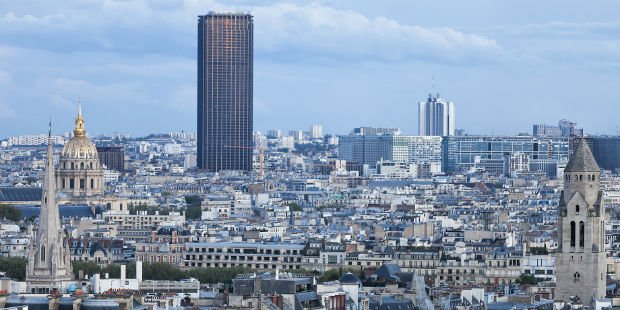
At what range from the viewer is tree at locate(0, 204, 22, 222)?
139m

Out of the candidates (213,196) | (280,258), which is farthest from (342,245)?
(213,196)

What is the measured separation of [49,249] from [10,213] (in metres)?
71.1

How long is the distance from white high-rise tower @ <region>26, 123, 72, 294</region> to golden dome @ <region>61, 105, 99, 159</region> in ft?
319

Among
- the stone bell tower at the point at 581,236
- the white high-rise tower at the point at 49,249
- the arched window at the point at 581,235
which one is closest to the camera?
the stone bell tower at the point at 581,236

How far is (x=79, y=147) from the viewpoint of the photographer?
561 ft

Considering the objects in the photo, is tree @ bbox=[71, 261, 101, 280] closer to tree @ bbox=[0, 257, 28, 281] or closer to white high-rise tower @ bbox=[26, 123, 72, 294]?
tree @ bbox=[0, 257, 28, 281]

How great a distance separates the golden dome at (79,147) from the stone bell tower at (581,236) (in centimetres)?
10386

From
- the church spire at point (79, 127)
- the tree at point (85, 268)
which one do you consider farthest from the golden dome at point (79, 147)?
the tree at point (85, 268)

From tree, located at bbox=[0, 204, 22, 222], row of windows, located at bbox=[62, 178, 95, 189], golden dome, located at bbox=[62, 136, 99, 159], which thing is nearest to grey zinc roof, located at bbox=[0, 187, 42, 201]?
row of windows, located at bbox=[62, 178, 95, 189]

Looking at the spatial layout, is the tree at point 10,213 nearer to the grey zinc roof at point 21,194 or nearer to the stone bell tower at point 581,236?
the grey zinc roof at point 21,194

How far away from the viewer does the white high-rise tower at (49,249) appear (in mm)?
70062

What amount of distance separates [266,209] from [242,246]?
5725 centimetres

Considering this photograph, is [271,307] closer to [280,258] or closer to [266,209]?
[280,258]

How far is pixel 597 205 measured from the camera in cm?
6762
